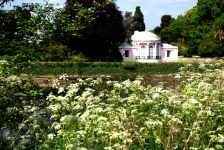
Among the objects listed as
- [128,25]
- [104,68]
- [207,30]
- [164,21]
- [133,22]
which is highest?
[164,21]

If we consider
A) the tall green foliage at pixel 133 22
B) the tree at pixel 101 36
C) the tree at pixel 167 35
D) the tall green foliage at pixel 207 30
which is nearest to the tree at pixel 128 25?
the tall green foliage at pixel 133 22

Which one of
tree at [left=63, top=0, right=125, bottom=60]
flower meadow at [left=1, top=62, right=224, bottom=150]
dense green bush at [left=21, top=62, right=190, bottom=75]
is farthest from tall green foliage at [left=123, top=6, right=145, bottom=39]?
flower meadow at [left=1, top=62, right=224, bottom=150]

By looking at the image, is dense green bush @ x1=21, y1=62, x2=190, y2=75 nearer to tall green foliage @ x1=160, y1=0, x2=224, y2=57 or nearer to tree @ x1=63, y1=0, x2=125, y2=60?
tree @ x1=63, y1=0, x2=125, y2=60

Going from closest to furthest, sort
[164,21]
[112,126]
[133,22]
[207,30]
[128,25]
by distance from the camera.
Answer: [112,126]
[207,30]
[128,25]
[133,22]
[164,21]

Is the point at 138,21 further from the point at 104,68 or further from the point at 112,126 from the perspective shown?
the point at 112,126

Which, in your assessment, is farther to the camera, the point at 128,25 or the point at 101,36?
the point at 128,25

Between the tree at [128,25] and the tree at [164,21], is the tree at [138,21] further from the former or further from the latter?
the tree at [164,21]

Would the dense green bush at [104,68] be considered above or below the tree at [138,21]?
below

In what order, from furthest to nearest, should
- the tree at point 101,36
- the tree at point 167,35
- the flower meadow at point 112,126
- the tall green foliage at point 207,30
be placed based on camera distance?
the tree at point 167,35
the tall green foliage at point 207,30
the tree at point 101,36
the flower meadow at point 112,126

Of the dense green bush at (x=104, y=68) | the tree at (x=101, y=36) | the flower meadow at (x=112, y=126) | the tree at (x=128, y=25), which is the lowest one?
the dense green bush at (x=104, y=68)

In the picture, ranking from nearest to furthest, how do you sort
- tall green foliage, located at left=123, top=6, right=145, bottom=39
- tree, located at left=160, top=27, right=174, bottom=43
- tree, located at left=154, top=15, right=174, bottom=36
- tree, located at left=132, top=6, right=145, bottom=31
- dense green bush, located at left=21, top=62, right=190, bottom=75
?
dense green bush, located at left=21, top=62, right=190, bottom=75 < tree, located at left=160, top=27, right=174, bottom=43 < tall green foliage, located at left=123, top=6, right=145, bottom=39 < tree, located at left=132, top=6, right=145, bottom=31 < tree, located at left=154, top=15, right=174, bottom=36

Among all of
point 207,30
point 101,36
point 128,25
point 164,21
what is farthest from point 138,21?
point 101,36

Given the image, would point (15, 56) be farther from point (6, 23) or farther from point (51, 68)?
point (51, 68)

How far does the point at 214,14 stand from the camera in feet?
159
